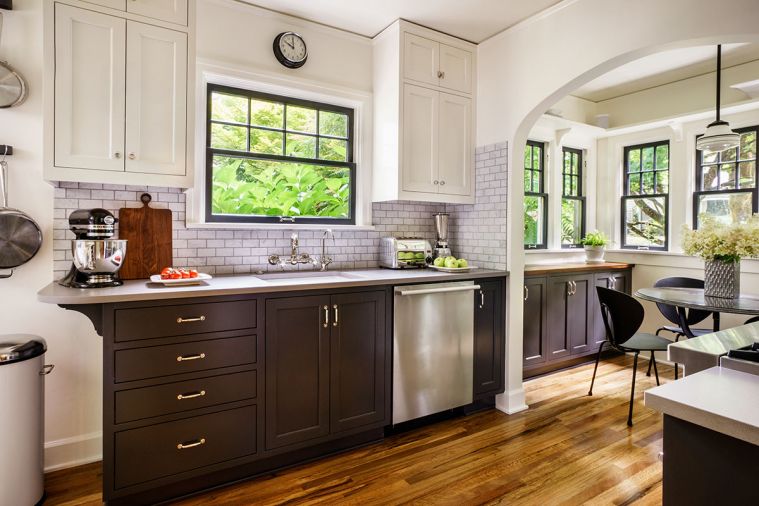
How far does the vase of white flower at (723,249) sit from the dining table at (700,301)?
0.08 meters

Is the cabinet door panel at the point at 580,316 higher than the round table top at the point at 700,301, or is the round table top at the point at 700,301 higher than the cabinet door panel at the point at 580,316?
the round table top at the point at 700,301

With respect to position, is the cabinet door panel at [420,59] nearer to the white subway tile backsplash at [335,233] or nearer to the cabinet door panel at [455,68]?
the cabinet door panel at [455,68]

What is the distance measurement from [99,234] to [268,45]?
174 cm

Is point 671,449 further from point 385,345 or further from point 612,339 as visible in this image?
point 612,339

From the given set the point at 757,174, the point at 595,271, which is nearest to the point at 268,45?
the point at 595,271

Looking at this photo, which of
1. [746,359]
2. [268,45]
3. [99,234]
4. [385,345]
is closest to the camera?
[746,359]

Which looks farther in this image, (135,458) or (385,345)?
(385,345)

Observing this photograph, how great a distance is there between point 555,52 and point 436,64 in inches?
34.2

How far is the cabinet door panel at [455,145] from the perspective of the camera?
3.50 m

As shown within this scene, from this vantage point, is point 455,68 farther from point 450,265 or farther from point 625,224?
point 625,224

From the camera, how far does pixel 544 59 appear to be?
3.15 m

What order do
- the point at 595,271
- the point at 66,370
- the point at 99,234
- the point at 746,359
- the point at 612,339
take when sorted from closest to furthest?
the point at 746,359
the point at 99,234
the point at 66,370
the point at 612,339
the point at 595,271

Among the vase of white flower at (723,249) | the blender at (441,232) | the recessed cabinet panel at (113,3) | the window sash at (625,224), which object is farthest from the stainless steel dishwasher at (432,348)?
the window sash at (625,224)

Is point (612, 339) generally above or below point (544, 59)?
below
